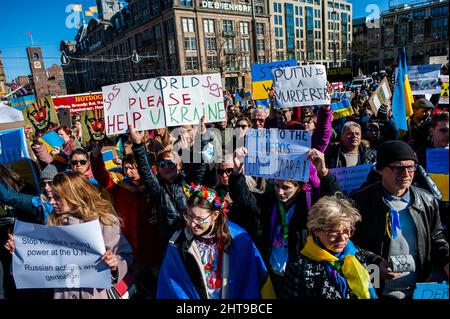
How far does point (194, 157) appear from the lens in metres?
3.34

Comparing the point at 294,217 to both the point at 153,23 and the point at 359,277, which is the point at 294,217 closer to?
the point at 359,277

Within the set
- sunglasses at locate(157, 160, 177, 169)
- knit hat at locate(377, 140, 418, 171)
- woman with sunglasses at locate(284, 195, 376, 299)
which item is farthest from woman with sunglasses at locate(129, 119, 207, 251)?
knit hat at locate(377, 140, 418, 171)

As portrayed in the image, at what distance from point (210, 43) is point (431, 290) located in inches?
1918

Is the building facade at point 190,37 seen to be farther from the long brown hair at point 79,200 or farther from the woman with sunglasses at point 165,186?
the long brown hair at point 79,200

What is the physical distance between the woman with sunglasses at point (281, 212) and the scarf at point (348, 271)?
Answer: 473 mm

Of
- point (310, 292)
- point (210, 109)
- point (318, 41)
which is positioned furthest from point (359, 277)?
point (318, 41)

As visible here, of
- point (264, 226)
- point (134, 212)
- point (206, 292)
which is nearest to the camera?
point (206, 292)

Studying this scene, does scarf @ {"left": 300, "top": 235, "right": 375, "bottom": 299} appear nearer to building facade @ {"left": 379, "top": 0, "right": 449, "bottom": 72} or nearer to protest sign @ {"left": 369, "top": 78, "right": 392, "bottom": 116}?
protest sign @ {"left": 369, "top": 78, "right": 392, "bottom": 116}

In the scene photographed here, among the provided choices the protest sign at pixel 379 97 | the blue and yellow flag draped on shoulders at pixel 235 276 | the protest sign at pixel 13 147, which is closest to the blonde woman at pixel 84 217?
the blue and yellow flag draped on shoulders at pixel 235 276

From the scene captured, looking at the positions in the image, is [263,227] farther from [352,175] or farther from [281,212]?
[352,175]

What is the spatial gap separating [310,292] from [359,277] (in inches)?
11.9

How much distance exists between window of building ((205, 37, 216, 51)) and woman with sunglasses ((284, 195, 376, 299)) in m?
48.0

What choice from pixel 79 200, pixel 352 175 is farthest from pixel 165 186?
pixel 352 175

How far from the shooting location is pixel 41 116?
6984 mm
